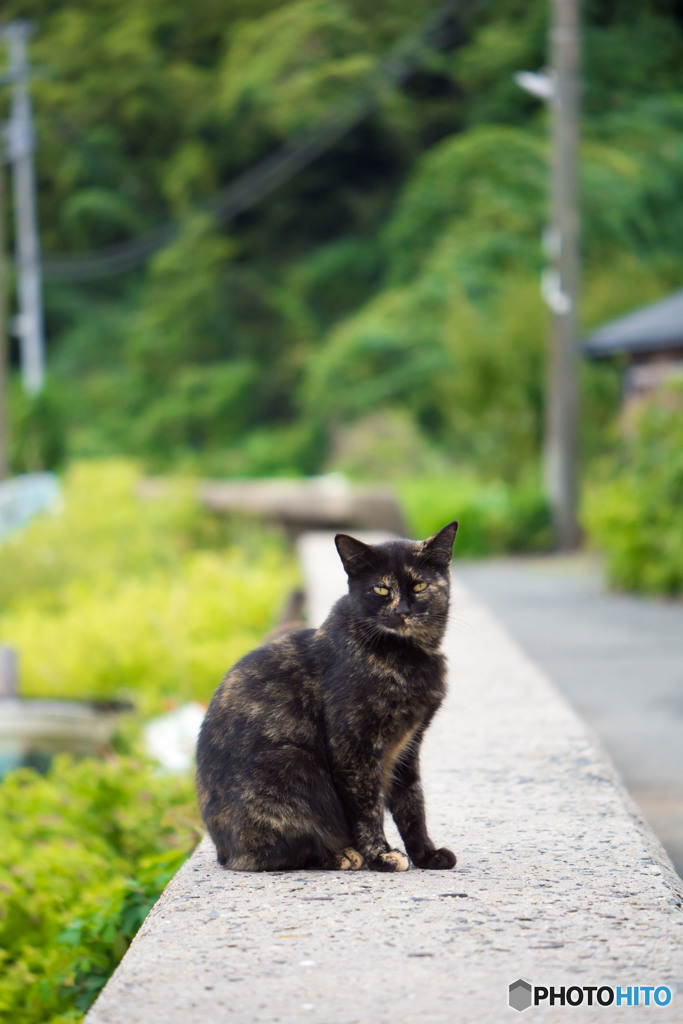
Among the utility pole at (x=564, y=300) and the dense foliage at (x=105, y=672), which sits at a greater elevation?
the utility pole at (x=564, y=300)

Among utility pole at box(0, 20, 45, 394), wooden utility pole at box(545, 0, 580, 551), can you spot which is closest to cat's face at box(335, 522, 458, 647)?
wooden utility pole at box(545, 0, 580, 551)

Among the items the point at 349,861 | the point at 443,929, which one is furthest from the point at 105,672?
the point at 443,929

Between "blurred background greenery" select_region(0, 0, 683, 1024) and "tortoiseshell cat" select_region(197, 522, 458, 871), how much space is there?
6.13 m

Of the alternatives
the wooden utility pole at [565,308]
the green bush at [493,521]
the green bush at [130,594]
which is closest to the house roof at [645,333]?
the wooden utility pole at [565,308]

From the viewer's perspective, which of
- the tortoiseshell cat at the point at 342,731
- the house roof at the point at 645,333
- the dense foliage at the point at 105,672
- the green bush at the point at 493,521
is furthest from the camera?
the green bush at the point at 493,521

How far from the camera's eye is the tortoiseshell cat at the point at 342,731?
306 cm

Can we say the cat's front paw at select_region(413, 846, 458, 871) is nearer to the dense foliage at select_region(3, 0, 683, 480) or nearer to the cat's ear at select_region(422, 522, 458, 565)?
the cat's ear at select_region(422, 522, 458, 565)

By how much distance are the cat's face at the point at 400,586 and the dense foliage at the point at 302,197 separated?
24.4m

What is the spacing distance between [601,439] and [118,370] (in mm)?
25538

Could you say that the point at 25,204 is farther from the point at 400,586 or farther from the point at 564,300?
the point at 400,586

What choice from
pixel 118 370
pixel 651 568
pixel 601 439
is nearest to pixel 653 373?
pixel 601 439

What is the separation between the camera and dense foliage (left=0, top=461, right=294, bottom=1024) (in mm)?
3814

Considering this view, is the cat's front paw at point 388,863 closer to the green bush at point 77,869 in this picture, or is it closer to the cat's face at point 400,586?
the cat's face at point 400,586

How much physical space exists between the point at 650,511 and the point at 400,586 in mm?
8767
